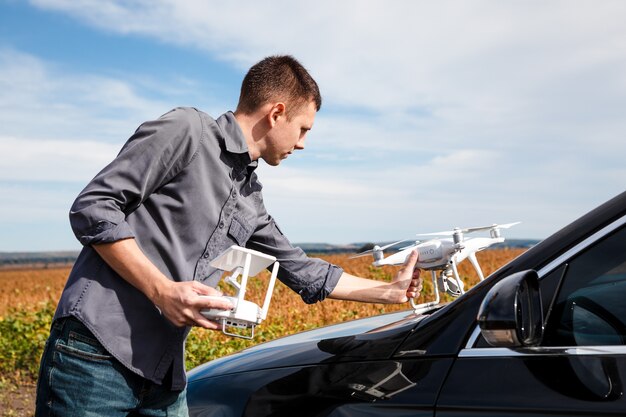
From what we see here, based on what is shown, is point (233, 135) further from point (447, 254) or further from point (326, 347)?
point (447, 254)

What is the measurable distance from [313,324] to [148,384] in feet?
18.9

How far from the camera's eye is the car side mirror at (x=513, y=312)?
5.77ft

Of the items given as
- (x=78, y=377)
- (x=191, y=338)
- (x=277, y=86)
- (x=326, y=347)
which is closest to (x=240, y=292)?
(x=326, y=347)

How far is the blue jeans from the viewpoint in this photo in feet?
7.49

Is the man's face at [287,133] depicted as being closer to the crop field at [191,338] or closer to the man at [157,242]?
the man at [157,242]

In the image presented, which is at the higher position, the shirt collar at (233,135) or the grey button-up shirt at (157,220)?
the shirt collar at (233,135)

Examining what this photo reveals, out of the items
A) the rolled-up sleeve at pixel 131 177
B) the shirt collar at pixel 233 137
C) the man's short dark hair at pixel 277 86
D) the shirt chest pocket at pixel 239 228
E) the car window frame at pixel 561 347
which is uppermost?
the man's short dark hair at pixel 277 86

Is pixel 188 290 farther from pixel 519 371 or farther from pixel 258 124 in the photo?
pixel 519 371

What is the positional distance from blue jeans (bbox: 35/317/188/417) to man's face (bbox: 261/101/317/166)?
0.88m

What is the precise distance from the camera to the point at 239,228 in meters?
2.63

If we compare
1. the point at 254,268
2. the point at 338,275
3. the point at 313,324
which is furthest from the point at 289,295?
the point at 254,268

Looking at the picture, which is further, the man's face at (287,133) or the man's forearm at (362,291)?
the man's forearm at (362,291)

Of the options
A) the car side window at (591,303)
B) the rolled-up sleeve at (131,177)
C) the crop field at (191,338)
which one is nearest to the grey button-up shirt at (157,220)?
the rolled-up sleeve at (131,177)

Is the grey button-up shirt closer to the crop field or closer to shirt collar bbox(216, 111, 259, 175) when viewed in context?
shirt collar bbox(216, 111, 259, 175)
